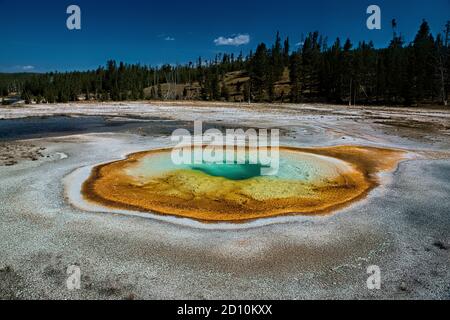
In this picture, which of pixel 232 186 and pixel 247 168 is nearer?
pixel 232 186

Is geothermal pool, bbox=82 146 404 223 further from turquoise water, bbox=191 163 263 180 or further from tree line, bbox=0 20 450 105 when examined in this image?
tree line, bbox=0 20 450 105

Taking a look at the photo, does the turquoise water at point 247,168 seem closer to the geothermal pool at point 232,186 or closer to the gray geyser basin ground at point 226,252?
the geothermal pool at point 232,186

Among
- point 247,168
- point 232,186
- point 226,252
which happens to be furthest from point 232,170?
point 226,252

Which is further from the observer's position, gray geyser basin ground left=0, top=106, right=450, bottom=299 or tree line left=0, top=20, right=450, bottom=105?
tree line left=0, top=20, right=450, bottom=105

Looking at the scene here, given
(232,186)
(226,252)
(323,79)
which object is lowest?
→ (226,252)

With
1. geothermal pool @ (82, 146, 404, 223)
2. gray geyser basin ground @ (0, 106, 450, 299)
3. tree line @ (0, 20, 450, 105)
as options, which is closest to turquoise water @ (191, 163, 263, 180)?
geothermal pool @ (82, 146, 404, 223)

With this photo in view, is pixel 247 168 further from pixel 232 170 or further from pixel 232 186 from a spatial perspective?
pixel 232 186

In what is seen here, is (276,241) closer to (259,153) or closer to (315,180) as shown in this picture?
(315,180)
